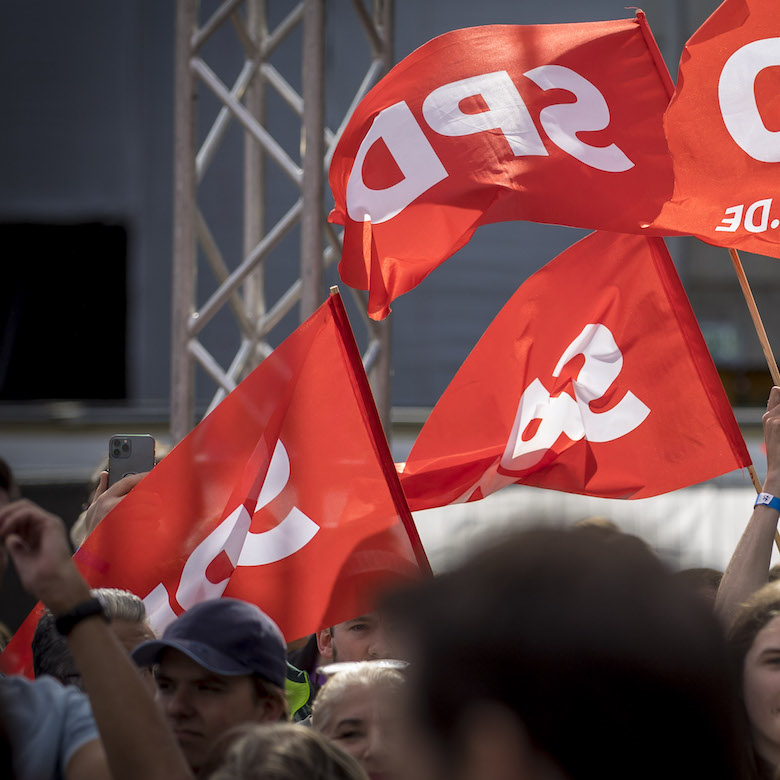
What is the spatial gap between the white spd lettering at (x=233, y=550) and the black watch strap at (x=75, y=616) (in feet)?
4.52

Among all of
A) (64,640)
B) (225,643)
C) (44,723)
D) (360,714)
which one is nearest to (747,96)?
(360,714)

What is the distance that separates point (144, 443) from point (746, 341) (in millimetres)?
7129

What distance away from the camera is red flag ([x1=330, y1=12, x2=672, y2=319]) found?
11.3 ft

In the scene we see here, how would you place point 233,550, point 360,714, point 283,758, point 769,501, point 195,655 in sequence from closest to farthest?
1. point 283,758
2. point 195,655
3. point 360,714
4. point 769,501
5. point 233,550

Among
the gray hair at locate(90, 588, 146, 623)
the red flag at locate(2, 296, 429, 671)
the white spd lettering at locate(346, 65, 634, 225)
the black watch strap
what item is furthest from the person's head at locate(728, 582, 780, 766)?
the white spd lettering at locate(346, 65, 634, 225)

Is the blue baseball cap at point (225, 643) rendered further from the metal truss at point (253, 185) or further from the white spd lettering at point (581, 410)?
the metal truss at point (253, 185)

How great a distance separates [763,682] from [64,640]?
1.33 metres

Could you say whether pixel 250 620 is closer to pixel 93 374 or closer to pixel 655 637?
pixel 655 637

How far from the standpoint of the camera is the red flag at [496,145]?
3445 mm

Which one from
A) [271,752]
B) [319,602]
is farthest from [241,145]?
[271,752]

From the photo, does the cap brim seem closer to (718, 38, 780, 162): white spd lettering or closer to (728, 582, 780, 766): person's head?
(728, 582, 780, 766): person's head

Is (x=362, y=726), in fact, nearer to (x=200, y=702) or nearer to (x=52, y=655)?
(x=200, y=702)

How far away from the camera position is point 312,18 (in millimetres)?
4531

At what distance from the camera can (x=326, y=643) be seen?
11.3 feet
